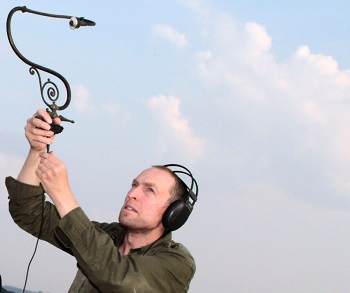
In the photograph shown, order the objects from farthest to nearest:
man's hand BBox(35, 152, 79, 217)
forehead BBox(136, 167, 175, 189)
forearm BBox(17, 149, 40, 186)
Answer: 1. forehead BBox(136, 167, 175, 189)
2. forearm BBox(17, 149, 40, 186)
3. man's hand BBox(35, 152, 79, 217)

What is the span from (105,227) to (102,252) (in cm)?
126

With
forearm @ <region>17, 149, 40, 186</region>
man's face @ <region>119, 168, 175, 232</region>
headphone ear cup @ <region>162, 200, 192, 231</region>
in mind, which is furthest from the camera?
headphone ear cup @ <region>162, 200, 192, 231</region>

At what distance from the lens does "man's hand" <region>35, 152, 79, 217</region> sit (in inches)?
183

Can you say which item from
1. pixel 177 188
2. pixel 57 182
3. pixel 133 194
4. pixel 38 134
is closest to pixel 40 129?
pixel 38 134

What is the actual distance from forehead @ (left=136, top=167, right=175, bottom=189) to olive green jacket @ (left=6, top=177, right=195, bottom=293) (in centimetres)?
40

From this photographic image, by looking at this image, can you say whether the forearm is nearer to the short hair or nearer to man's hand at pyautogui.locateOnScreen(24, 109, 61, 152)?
man's hand at pyautogui.locateOnScreen(24, 109, 61, 152)

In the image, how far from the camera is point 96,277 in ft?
Result: 15.4

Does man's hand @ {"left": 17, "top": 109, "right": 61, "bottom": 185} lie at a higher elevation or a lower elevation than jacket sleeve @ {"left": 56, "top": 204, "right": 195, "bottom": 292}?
higher

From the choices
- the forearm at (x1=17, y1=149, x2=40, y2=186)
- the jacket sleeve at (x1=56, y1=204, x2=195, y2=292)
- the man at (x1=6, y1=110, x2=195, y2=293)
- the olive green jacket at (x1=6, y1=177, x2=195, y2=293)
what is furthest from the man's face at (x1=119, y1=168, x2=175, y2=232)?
the forearm at (x1=17, y1=149, x2=40, y2=186)

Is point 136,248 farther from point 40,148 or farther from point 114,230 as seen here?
point 40,148

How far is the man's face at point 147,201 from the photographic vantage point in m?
5.47

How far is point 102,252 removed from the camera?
4699mm

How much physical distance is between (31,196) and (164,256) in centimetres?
112

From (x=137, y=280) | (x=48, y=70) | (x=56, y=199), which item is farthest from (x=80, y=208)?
(x=48, y=70)
